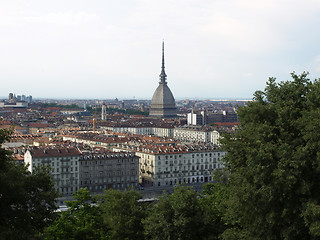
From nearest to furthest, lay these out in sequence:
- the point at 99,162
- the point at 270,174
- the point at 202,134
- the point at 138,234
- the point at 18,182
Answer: the point at 18,182
the point at 270,174
the point at 138,234
the point at 99,162
the point at 202,134

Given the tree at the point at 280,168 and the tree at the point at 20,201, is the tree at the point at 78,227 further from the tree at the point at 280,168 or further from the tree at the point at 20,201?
the tree at the point at 280,168

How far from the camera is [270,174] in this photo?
22.4 m

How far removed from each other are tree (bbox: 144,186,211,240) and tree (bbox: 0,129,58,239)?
7.88 meters

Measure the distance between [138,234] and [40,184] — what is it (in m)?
9.83

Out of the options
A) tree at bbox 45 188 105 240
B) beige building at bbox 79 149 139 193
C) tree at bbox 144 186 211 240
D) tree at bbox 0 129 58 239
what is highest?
tree at bbox 0 129 58 239

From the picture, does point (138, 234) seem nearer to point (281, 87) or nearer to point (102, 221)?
point (102, 221)

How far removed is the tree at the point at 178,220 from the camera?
26656mm

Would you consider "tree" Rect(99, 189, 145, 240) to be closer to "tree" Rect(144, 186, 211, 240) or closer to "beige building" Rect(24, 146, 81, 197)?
"tree" Rect(144, 186, 211, 240)

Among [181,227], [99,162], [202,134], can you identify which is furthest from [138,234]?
[202,134]

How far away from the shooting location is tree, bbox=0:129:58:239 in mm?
18031

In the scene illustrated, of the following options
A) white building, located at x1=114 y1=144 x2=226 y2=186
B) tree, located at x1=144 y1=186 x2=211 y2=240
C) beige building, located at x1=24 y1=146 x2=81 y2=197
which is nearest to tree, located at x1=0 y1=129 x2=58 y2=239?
tree, located at x1=144 y1=186 x2=211 y2=240

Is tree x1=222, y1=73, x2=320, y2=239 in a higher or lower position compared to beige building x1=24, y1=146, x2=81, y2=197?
higher

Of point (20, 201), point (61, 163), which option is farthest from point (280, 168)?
point (61, 163)

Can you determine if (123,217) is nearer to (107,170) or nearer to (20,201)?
(20,201)
